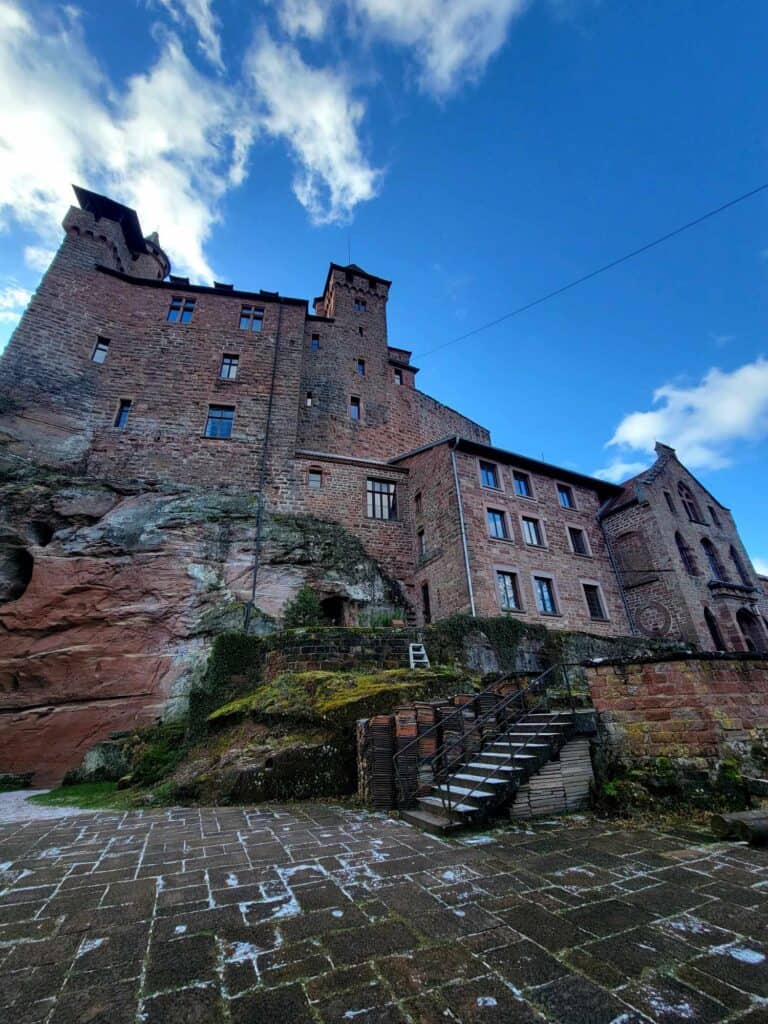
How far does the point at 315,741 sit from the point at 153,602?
8.22 meters

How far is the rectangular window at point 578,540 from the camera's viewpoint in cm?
1856

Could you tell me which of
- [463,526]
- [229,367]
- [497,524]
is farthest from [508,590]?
[229,367]

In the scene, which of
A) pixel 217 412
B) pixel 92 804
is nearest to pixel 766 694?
pixel 92 804

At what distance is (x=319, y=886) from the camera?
3.21 metres

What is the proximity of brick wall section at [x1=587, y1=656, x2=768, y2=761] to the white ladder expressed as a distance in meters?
5.10

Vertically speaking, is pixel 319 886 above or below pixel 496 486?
below

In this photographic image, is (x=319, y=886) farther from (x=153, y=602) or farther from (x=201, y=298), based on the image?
(x=201, y=298)

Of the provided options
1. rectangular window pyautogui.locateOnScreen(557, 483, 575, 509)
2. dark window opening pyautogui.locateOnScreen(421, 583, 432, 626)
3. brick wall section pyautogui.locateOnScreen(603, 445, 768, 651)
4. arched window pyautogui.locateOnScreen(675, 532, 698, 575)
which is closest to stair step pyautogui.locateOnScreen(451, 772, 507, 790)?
dark window opening pyautogui.locateOnScreen(421, 583, 432, 626)

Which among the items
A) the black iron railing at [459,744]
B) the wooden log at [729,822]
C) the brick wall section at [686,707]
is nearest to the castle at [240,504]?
the black iron railing at [459,744]

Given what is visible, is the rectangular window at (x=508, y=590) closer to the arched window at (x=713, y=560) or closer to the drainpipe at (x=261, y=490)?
the drainpipe at (x=261, y=490)

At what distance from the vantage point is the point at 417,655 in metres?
10.7

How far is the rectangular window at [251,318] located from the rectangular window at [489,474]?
13.7m

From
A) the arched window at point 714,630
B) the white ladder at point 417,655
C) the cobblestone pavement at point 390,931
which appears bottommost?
the cobblestone pavement at point 390,931

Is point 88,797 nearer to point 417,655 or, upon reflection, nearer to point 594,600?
point 417,655
